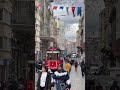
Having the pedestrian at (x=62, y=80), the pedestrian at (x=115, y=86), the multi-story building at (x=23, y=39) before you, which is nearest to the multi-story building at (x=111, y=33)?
the pedestrian at (x=115, y=86)

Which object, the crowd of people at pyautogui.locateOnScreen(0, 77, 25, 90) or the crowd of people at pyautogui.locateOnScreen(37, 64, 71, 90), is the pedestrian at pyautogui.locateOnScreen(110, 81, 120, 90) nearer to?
the crowd of people at pyautogui.locateOnScreen(37, 64, 71, 90)

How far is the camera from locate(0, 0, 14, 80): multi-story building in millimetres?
10062

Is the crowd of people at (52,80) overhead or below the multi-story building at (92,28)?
below

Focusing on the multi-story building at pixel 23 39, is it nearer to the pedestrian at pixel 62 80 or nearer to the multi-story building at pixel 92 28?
the pedestrian at pixel 62 80

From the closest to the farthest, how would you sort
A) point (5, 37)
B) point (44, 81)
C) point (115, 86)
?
point (44, 81)
point (5, 37)
point (115, 86)

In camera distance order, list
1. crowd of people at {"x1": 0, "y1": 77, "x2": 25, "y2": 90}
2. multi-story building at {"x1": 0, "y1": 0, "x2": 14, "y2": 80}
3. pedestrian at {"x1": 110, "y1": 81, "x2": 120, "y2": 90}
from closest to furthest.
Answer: multi-story building at {"x1": 0, "y1": 0, "x2": 14, "y2": 80}, crowd of people at {"x1": 0, "y1": 77, "x2": 25, "y2": 90}, pedestrian at {"x1": 110, "y1": 81, "x2": 120, "y2": 90}

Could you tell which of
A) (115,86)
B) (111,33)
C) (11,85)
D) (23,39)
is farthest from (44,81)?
(111,33)

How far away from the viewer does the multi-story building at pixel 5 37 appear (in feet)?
33.0

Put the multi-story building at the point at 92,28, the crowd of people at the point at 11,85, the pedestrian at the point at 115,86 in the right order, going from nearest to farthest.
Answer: the crowd of people at the point at 11,85, the pedestrian at the point at 115,86, the multi-story building at the point at 92,28

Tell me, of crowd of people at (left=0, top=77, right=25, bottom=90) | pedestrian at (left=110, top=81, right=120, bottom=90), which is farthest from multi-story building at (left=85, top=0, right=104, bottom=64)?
crowd of people at (left=0, top=77, right=25, bottom=90)

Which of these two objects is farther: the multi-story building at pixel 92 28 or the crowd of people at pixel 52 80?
the multi-story building at pixel 92 28

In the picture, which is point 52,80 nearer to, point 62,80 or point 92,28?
point 62,80

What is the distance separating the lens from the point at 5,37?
10211 mm

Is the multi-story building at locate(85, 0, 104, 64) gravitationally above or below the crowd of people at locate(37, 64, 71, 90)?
above
